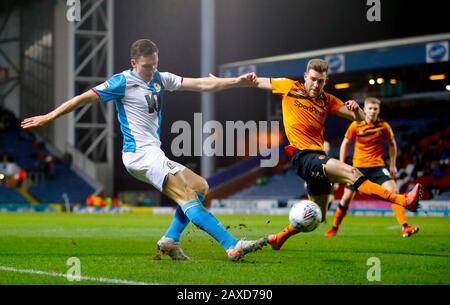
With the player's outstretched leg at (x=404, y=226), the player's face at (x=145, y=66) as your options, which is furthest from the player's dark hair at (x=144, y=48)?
the player's outstretched leg at (x=404, y=226)

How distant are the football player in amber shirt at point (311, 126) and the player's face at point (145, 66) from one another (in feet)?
4.63

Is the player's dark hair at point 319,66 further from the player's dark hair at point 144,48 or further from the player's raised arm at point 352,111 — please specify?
the player's dark hair at point 144,48

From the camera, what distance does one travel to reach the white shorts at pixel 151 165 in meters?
6.57

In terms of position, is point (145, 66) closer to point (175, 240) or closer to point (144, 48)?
point (144, 48)

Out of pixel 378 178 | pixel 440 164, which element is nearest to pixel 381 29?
pixel 440 164

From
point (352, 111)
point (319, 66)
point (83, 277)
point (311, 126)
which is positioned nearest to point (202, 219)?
point (83, 277)

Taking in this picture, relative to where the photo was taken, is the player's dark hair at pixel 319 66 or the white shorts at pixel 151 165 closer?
the white shorts at pixel 151 165

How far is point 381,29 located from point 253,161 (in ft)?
27.9

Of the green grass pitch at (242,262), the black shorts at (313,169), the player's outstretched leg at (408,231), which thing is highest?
the black shorts at (313,169)

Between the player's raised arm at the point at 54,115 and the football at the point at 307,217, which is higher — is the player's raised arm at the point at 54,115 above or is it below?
above

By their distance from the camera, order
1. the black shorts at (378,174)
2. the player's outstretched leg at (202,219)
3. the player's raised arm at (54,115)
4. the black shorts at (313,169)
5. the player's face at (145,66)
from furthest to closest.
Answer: the black shorts at (378,174) < the black shorts at (313,169) < the player's face at (145,66) < the player's outstretched leg at (202,219) < the player's raised arm at (54,115)

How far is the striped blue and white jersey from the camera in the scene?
6.77 meters
